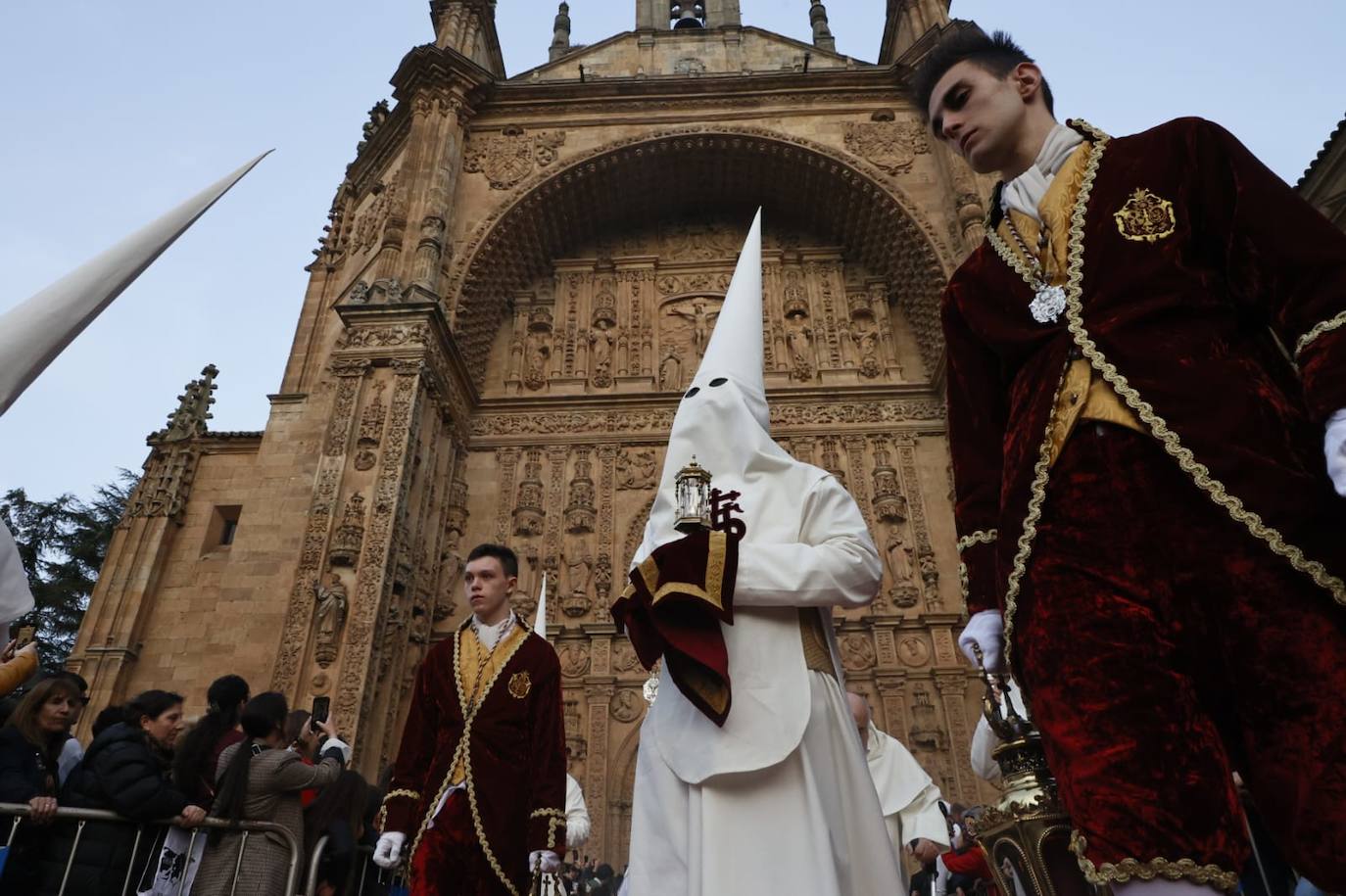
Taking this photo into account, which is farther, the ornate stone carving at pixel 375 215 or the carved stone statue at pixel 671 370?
the ornate stone carving at pixel 375 215

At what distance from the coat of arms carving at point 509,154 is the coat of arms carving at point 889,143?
5051 mm

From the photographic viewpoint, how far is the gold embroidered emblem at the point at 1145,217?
150 cm

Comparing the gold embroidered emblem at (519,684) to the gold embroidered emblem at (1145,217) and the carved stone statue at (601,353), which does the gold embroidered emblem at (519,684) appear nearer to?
the gold embroidered emblem at (1145,217)

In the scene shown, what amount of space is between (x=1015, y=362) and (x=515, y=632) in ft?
8.84

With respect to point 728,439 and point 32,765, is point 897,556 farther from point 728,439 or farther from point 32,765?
point 32,765

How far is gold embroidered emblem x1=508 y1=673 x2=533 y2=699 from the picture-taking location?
11.5 ft

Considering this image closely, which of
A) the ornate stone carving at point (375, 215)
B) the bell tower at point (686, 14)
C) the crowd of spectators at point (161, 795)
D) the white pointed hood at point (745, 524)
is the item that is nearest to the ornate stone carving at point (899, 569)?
the crowd of spectators at point (161, 795)

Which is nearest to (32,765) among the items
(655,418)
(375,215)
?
(655,418)

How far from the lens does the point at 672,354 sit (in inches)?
528

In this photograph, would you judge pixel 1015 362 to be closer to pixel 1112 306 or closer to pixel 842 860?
pixel 1112 306

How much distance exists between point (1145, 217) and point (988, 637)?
840mm


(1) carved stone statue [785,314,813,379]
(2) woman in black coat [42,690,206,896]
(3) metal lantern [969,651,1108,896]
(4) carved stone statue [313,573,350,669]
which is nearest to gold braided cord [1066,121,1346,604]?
(3) metal lantern [969,651,1108,896]

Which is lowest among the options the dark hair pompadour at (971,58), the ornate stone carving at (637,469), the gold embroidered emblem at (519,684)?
the gold embroidered emblem at (519,684)

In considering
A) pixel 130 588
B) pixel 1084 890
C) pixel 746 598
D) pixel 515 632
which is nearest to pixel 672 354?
pixel 130 588
